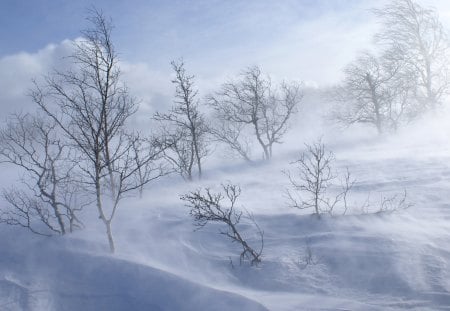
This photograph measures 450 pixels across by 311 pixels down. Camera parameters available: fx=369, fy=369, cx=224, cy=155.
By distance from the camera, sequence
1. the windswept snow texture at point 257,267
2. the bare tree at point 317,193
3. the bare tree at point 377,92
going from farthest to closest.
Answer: the bare tree at point 377,92
the bare tree at point 317,193
the windswept snow texture at point 257,267

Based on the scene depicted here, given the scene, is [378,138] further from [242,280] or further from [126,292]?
[126,292]

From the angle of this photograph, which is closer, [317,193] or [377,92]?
[317,193]

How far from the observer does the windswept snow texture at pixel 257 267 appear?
21.7 feet

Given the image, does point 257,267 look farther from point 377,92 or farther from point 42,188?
point 377,92

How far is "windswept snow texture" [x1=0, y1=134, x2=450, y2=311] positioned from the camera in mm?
6629

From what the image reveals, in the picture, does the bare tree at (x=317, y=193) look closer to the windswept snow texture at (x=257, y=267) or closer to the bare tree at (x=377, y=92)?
the windswept snow texture at (x=257, y=267)

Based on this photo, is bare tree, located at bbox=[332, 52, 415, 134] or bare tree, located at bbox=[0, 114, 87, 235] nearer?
bare tree, located at bbox=[0, 114, 87, 235]

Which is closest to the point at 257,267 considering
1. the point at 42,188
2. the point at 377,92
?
the point at 42,188

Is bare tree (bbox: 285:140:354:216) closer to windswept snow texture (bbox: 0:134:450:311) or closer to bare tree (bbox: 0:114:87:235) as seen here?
windswept snow texture (bbox: 0:134:450:311)

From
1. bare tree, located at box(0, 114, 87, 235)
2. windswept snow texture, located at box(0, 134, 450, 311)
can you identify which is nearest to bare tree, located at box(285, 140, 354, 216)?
windswept snow texture, located at box(0, 134, 450, 311)

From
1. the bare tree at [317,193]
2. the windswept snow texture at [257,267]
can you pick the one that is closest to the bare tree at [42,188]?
the windswept snow texture at [257,267]

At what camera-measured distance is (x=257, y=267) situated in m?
7.93

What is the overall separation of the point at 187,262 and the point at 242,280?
146 centimetres

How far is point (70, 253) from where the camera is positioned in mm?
9047
